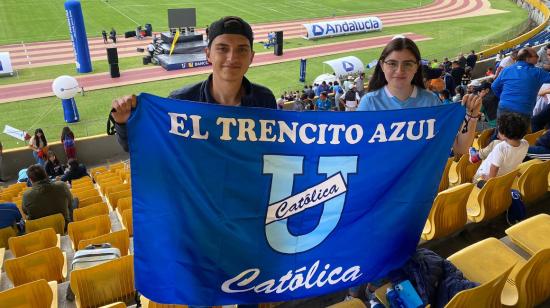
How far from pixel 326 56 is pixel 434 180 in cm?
2179

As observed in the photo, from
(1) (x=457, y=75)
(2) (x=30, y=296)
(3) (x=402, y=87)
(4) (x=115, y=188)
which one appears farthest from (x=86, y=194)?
(1) (x=457, y=75)

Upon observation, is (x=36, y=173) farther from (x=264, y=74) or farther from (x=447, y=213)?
(x=264, y=74)

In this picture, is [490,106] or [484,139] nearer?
[484,139]

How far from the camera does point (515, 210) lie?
5.07m

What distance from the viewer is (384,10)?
122 feet

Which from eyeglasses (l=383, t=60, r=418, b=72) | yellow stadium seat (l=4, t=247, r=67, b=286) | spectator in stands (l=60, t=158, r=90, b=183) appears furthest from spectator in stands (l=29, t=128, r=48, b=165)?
eyeglasses (l=383, t=60, r=418, b=72)

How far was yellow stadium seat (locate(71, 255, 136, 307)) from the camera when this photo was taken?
3.85 meters

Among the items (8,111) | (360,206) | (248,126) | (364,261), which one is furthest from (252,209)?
(8,111)

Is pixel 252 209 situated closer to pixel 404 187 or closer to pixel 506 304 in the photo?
pixel 404 187

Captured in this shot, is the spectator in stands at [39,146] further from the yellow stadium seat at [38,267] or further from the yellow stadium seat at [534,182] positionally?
the yellow stadium seat at [534,182]

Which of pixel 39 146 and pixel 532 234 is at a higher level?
pixel 532 234

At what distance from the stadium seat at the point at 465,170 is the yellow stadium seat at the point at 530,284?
2.72 m

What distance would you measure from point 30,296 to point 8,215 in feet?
8.60

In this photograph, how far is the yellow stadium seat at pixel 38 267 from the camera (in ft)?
14.2
